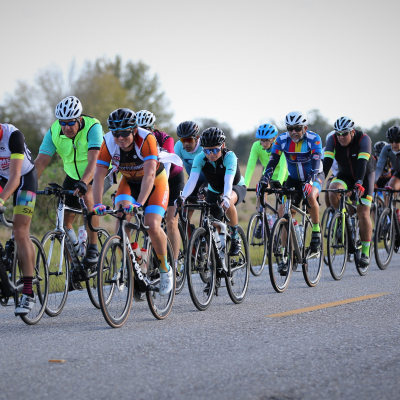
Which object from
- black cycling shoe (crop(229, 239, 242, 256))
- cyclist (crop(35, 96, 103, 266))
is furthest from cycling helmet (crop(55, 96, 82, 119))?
black cycling shoe (crop(229, 239, 242, 256))

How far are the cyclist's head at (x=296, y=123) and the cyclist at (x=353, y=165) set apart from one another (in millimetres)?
1072

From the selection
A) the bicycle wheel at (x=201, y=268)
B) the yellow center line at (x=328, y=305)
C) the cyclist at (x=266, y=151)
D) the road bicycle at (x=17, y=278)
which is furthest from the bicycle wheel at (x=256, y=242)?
the road bicycle at (x=17, y=278)

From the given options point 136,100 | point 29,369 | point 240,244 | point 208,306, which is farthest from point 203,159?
point 136,100

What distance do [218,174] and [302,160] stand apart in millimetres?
1851

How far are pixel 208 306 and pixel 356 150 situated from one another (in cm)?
446

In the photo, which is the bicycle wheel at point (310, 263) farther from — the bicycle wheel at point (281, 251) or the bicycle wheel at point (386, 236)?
the bicycle wheel at point (386, 236)

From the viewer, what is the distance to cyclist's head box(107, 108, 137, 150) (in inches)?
254

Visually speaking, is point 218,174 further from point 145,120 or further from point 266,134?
point 266,134

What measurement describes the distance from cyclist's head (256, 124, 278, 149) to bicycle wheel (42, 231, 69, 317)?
5.33 metres

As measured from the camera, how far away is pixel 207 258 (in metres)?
7.38

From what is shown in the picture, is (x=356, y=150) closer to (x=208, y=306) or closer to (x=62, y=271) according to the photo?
(x=208, y=306)

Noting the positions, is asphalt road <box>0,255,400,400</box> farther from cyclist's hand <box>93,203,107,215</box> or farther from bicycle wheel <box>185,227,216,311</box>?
cyclist's hand <box>93,203,107,215</box>

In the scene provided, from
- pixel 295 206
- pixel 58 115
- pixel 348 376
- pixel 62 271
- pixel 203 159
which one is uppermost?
pixel 58 115

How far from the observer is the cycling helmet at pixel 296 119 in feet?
30.6
